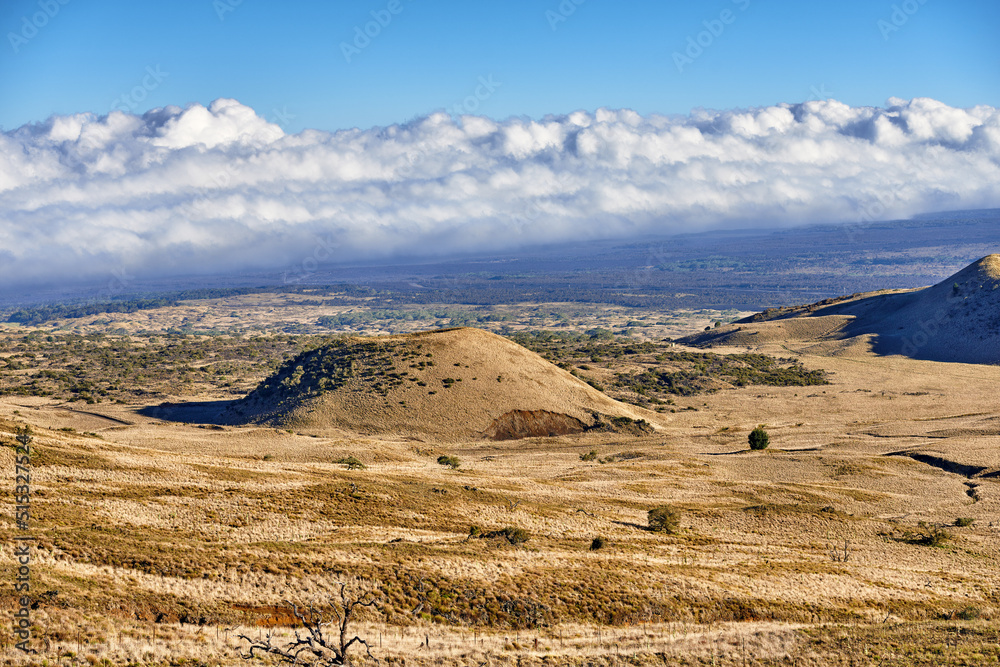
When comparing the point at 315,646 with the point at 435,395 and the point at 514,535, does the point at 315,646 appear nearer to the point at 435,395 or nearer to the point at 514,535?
the point at 514,535

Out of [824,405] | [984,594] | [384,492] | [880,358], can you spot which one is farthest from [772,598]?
[880,358]

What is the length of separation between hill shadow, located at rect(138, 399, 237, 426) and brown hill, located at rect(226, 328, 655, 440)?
1.72 m

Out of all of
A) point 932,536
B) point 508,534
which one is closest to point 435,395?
point 508,534

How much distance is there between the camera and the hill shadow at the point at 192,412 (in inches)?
2913

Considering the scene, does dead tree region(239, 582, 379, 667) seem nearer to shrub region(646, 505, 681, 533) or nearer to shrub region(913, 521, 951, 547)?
shrub region(646, 505, 681, 533)

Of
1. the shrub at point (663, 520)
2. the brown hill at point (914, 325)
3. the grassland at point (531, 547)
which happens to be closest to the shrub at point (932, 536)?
the grassland at point (531, 547)

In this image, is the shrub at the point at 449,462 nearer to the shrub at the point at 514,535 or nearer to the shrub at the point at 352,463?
the shrub at the point at 352,463

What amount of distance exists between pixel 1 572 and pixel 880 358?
376ft

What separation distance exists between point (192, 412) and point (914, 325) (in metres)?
113

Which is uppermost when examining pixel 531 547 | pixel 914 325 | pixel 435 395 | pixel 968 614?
pixel 914 325

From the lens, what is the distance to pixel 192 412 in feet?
255

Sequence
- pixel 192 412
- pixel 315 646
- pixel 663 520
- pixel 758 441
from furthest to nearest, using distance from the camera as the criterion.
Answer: pixel 192 412 < pixel 758 441 < pixel 663 520 < pixel 315 646

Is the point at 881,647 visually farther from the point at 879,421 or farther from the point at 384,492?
the point at 879,421

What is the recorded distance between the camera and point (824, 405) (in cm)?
8138
